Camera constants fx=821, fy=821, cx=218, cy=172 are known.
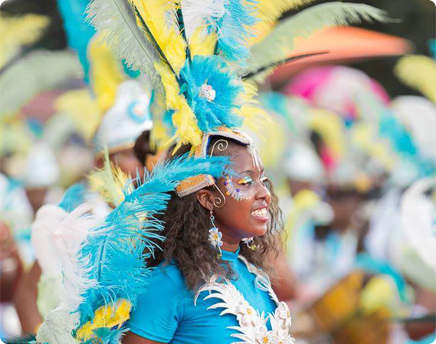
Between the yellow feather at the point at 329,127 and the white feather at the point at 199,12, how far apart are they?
784cm

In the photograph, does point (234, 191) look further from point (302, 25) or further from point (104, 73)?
point (104, 73)

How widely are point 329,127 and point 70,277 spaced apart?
346 inches

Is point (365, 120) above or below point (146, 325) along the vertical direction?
below

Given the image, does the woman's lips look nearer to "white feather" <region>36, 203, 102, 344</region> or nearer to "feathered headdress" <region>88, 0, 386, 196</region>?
"feathered headdress" <region>88, 0, 386, 196</region>

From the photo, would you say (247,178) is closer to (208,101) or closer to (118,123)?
(208,101)

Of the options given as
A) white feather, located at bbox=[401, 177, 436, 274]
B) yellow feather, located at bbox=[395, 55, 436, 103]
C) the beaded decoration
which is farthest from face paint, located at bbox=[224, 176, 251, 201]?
yellow feather, located at bbox=[395, 55, 436, 103]

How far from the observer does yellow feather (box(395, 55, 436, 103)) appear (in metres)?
8.44

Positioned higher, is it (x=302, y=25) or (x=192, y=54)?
(x=192, y=54)

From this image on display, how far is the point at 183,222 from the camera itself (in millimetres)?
2979

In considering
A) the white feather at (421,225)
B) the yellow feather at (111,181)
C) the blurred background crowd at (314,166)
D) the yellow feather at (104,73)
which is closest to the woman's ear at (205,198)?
the yellow feather at (111,181)

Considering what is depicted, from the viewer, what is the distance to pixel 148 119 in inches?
176

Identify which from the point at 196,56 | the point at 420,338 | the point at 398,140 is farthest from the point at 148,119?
the point at 398,140

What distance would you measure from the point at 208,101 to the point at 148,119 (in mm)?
1476

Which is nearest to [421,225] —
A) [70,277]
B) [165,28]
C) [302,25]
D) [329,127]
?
[302,25]
